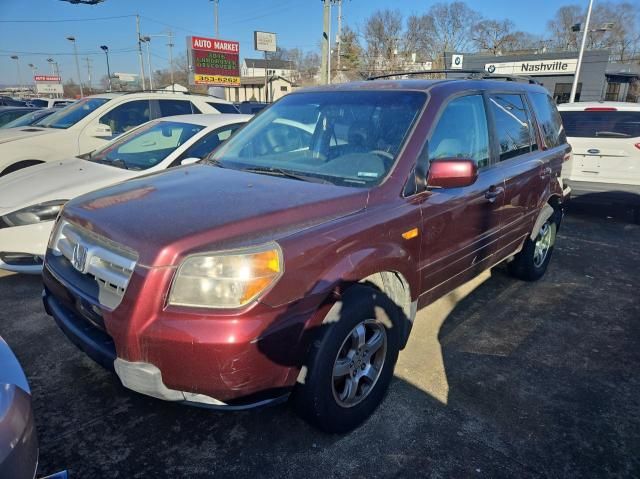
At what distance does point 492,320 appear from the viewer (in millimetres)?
3920

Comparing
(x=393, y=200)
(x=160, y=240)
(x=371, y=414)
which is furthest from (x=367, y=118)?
(x=371, y=414)

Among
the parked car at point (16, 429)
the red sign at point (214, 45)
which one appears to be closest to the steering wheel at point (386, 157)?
the parked car at point (16, 429)

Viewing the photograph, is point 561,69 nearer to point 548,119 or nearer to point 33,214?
point 548,119

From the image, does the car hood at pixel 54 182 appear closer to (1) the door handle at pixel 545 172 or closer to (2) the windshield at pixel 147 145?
(2) the windshield at pixel 147 145

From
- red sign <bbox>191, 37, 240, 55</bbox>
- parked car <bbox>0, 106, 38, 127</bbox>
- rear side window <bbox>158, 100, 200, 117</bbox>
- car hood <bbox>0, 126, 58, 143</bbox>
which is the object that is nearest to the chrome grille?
car hood <bbox>0, 126, 58, 143</bbox>

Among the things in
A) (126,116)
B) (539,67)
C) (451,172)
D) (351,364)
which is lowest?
(351,364)

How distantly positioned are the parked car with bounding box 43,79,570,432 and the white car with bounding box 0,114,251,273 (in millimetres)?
1446

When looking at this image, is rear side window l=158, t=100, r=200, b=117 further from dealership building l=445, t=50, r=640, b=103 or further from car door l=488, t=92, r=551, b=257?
dealership building l=445, t=50, r=640, b=103

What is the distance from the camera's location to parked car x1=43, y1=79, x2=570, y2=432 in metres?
1.93

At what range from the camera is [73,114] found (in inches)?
285

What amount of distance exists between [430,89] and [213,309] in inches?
82.0

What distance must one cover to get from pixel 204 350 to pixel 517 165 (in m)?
3.07

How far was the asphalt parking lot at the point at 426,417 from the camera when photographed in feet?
7.56

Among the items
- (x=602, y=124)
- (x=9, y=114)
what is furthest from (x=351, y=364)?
(x=9, y=114)
